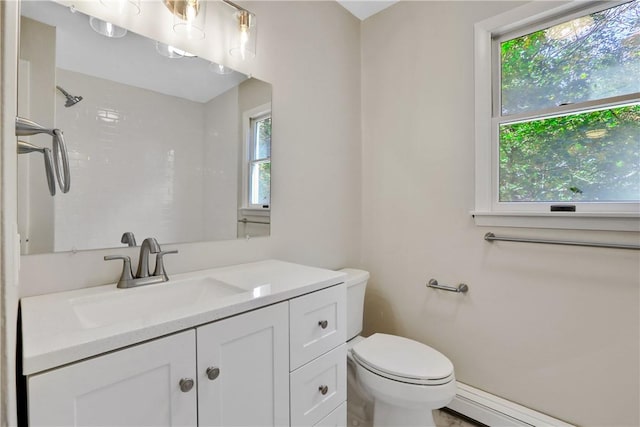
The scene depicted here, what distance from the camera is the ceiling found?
6.35 feet

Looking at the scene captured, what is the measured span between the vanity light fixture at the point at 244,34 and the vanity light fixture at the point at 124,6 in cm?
38

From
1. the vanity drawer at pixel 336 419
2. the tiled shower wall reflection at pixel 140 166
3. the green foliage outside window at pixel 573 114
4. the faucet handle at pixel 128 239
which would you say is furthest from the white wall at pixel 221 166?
the green foliage outside window at pixel 573 114

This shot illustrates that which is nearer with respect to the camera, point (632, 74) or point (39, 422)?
point (39, 422)

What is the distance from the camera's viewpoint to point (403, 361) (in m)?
1.39

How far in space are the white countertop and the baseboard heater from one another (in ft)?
3.58

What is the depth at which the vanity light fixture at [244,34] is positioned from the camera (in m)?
1.39

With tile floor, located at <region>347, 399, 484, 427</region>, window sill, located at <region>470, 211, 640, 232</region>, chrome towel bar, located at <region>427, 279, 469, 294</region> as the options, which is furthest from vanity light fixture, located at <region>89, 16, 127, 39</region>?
tile floor, located at <region>347, 399, 484, 427</region>

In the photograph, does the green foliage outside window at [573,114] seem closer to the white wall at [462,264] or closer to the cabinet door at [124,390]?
the white wall at [462,264]

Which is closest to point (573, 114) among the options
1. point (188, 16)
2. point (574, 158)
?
point (574, 158)

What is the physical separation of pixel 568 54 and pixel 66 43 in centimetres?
207

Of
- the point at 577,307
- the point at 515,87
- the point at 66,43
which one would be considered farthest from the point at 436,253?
the point at 66,43

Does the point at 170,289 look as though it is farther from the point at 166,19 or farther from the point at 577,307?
the point at 577,307

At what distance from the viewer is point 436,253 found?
179cm

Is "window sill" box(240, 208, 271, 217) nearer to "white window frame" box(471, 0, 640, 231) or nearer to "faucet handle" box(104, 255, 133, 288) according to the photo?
"faucet handle" box(104, 255, 133, 288)
